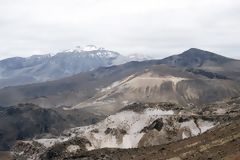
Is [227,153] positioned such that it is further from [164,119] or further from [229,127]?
[164,119]

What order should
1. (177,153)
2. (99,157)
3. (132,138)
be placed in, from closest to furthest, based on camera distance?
(177,153)
(99,157)
(132,138)

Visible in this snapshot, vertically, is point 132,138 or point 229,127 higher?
point 229,127

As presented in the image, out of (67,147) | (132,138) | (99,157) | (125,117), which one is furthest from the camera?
(125,117)

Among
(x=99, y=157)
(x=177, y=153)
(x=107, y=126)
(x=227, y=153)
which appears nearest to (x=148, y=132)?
(x=107, y=126)

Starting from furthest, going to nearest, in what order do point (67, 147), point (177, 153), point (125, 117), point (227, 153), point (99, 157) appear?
point (125, 117), point (67, 147), point (99, 157), point (177, 153), point (227, 153)

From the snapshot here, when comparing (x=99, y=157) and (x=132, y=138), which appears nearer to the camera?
(x=99, y=157)

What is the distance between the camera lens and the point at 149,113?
140 meters

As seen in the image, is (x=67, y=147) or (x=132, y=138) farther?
(x=132, y=138)

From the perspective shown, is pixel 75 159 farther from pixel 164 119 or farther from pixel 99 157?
pixel 164 119

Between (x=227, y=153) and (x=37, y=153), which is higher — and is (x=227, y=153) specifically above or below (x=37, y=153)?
above

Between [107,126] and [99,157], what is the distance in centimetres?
2766

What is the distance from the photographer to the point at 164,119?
131 meters

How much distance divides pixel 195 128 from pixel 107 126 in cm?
2196

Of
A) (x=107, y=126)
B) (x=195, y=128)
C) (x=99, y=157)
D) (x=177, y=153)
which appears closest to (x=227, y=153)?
(x=177, y=153)
